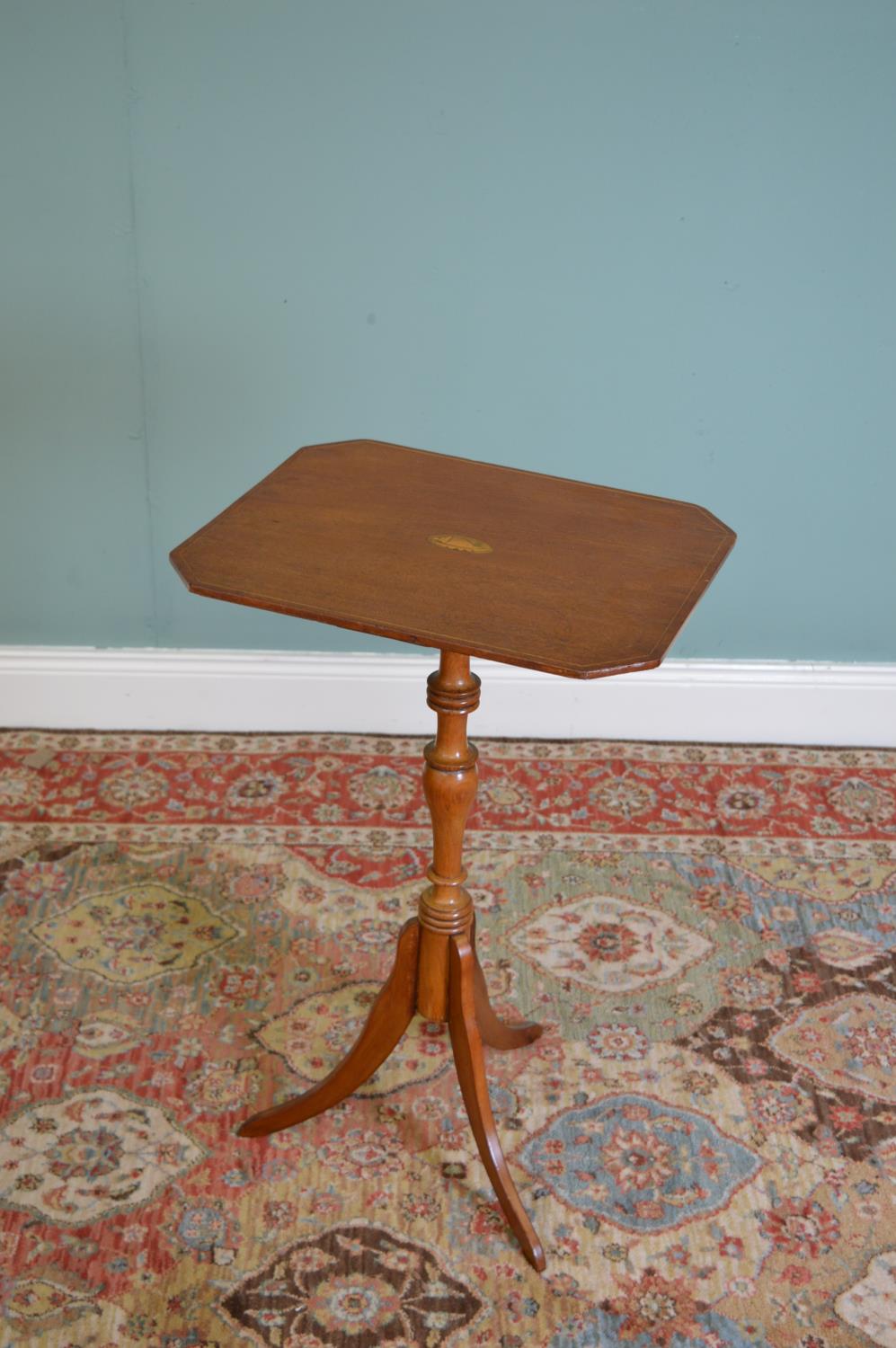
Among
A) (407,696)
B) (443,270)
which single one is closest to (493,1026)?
(407,696)

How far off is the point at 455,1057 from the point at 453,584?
2.69 feet

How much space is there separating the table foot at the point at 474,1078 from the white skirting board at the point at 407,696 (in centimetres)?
131

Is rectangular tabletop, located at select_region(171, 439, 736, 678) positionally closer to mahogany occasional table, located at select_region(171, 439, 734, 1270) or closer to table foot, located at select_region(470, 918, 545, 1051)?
mahogany occasional table, located at select_region(171, 439, 734, 1270)

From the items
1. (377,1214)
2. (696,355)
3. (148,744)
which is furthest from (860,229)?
(377,1214)

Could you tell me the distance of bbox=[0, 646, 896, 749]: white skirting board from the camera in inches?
131

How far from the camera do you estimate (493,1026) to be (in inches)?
92.7

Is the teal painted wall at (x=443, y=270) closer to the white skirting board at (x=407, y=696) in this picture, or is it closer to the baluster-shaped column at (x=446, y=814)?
the white skirting board at (x=407, y=696)

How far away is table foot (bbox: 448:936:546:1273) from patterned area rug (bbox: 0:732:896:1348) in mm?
69

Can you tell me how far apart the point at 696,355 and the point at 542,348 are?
0.36m

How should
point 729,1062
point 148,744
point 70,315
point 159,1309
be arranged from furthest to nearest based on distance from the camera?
point 148,744, point 70,315, point 729,1062, point 159,1309

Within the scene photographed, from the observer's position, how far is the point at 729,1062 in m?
2.45

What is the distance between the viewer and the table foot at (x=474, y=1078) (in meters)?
2.09

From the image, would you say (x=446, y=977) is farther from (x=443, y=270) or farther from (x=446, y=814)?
(x=443, y=270)

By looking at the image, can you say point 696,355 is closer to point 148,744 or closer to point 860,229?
point 860,229
